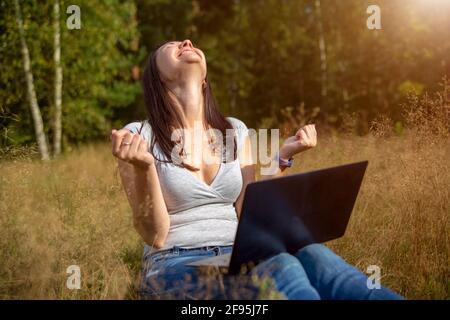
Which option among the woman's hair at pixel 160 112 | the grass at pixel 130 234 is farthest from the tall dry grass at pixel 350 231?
the woman's hair at pixel 160 112

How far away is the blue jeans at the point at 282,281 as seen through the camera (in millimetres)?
1699

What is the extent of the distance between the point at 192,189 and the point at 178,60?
0.54 meters

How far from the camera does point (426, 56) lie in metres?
13.9

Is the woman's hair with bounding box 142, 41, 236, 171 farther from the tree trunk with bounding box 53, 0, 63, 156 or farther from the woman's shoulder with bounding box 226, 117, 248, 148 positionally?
the tree trunk with bounding box 53, 0, 63, 156

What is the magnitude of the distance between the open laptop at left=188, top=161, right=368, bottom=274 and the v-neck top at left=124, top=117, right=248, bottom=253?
0.32 m

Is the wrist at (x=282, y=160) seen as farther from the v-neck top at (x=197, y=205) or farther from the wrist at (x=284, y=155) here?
the v-neck top at (x=197, y=205)

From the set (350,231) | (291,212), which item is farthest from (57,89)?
(291,212)

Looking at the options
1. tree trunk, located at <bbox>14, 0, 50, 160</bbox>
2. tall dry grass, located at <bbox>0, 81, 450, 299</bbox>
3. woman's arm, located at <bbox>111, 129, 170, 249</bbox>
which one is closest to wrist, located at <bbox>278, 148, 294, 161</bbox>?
woman's arm, located at <bbox>111, 129, 170, 249</bbox>

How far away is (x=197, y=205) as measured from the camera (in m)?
2.28

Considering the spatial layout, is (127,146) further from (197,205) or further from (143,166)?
(197,205)

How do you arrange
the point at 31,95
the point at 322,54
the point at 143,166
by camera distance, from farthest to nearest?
the point at 322,54 → the point at 31,95 → the point at 143,166

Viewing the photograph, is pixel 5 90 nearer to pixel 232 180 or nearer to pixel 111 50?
pixel 111 50

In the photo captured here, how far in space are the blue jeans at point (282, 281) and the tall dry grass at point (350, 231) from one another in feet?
0.95

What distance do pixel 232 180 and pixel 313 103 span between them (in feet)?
49.9
